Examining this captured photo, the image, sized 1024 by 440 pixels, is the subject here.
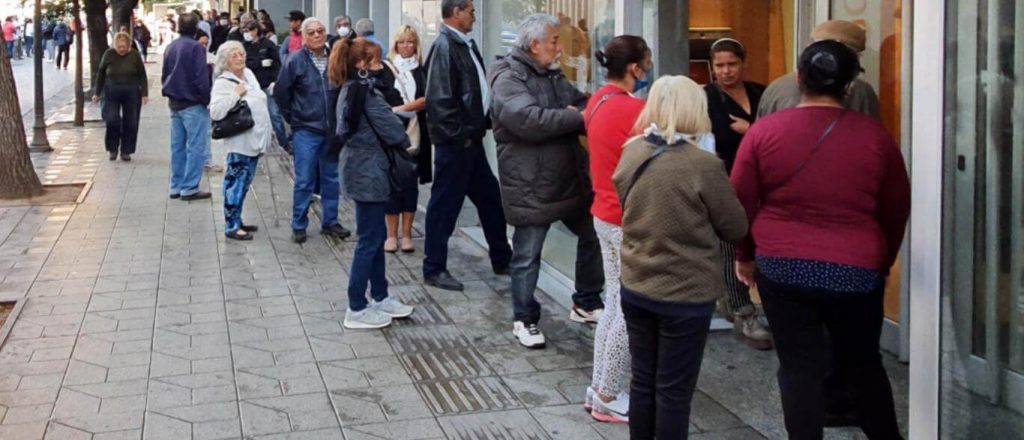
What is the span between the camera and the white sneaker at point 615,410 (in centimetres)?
531

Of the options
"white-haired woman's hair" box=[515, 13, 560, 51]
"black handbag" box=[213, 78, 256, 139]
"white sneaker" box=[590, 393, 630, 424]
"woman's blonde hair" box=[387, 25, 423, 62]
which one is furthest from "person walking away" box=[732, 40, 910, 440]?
"black handbag" box=[213, 78, 256, 139]

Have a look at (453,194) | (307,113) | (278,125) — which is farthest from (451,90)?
(278,125)

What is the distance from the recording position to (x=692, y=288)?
169 inches

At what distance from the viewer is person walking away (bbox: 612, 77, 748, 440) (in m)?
4.21

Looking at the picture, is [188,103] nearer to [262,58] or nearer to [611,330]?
[262,58]

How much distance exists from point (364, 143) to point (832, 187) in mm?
3459

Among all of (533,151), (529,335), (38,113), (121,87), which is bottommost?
(529,335)

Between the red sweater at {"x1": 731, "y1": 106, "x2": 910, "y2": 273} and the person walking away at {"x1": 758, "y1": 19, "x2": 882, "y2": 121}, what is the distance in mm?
1386

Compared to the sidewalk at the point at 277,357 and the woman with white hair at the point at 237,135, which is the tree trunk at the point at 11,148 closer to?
the sidewalk at the point at 277,357

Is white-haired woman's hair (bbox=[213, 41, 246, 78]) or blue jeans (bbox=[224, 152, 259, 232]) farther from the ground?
white-haired woman's hair (bbox=[213, 41, 246, 78])

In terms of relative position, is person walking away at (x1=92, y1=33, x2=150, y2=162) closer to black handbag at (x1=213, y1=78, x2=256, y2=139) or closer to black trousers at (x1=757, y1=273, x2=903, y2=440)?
black handbag at (x1=213, y1=78, x2=256, y2=139)

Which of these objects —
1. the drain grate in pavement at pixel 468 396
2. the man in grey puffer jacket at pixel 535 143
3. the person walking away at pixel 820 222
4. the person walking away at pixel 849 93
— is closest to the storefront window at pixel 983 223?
the person walking away at pixel 820 222

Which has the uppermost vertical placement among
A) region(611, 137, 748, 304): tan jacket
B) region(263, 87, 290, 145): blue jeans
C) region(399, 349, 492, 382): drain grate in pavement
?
region(263, 87, 290, 145): blue jeans

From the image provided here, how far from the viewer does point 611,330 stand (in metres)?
5.26
